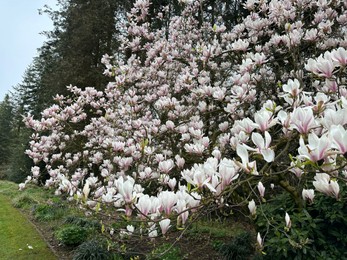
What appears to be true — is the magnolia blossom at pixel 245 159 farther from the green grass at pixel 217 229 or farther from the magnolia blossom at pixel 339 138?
the green grass at pixel 217 229

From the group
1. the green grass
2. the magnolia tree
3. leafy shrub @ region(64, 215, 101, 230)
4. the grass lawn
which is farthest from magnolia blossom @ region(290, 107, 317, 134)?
leafy shrub @ region(64, 215, 101, 230)

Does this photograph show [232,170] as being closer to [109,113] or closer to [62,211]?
[109,113]

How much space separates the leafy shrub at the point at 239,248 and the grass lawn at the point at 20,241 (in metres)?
2.68

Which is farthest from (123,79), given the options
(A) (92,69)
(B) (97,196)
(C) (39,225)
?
(A) (92,69)

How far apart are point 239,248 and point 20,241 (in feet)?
12.8

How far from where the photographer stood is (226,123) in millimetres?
3229

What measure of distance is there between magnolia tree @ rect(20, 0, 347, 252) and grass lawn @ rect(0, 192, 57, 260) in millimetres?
1438

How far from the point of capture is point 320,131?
1521 millimetres

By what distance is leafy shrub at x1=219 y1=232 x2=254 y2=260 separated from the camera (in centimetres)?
364

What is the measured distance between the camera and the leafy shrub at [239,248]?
364 cm

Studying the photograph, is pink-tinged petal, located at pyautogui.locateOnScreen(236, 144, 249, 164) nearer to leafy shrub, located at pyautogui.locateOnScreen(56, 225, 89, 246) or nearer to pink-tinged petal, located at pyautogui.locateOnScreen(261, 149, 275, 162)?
pink-tinged petal, located at pyautogui.locateOnScreen(261, 149, 275, 162)

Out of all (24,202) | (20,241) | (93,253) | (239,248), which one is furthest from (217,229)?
(24,202)

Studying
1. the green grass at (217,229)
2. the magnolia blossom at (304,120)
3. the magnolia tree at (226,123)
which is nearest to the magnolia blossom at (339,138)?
the magnolia tree at (226,123)

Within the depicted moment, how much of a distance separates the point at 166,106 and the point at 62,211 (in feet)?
16.8
